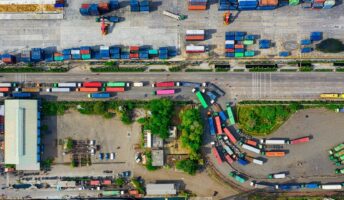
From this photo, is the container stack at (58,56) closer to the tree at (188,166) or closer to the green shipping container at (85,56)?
the green shipping container at (85,56)

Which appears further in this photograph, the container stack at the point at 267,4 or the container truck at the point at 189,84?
the container truck at the point at 189,84

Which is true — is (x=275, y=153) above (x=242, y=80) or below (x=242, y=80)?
below

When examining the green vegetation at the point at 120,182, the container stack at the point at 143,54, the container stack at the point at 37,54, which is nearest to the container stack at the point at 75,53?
the container stack at the point at 37,54

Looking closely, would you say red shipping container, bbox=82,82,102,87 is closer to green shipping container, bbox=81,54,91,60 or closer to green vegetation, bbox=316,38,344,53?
green shipping container, bbox=81,54,91,60

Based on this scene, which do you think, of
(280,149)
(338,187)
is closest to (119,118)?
(280,149)

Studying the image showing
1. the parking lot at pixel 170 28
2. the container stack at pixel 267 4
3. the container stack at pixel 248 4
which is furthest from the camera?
the parking lot at pixel 170 28

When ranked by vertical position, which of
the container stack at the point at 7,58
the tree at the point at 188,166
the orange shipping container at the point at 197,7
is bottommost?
the tree at the point at 188,166

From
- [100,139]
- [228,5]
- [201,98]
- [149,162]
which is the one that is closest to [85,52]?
[100,139]

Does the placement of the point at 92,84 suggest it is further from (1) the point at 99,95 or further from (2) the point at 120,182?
(2) the point at 120,182

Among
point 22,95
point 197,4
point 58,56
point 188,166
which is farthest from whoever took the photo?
point 58,56
